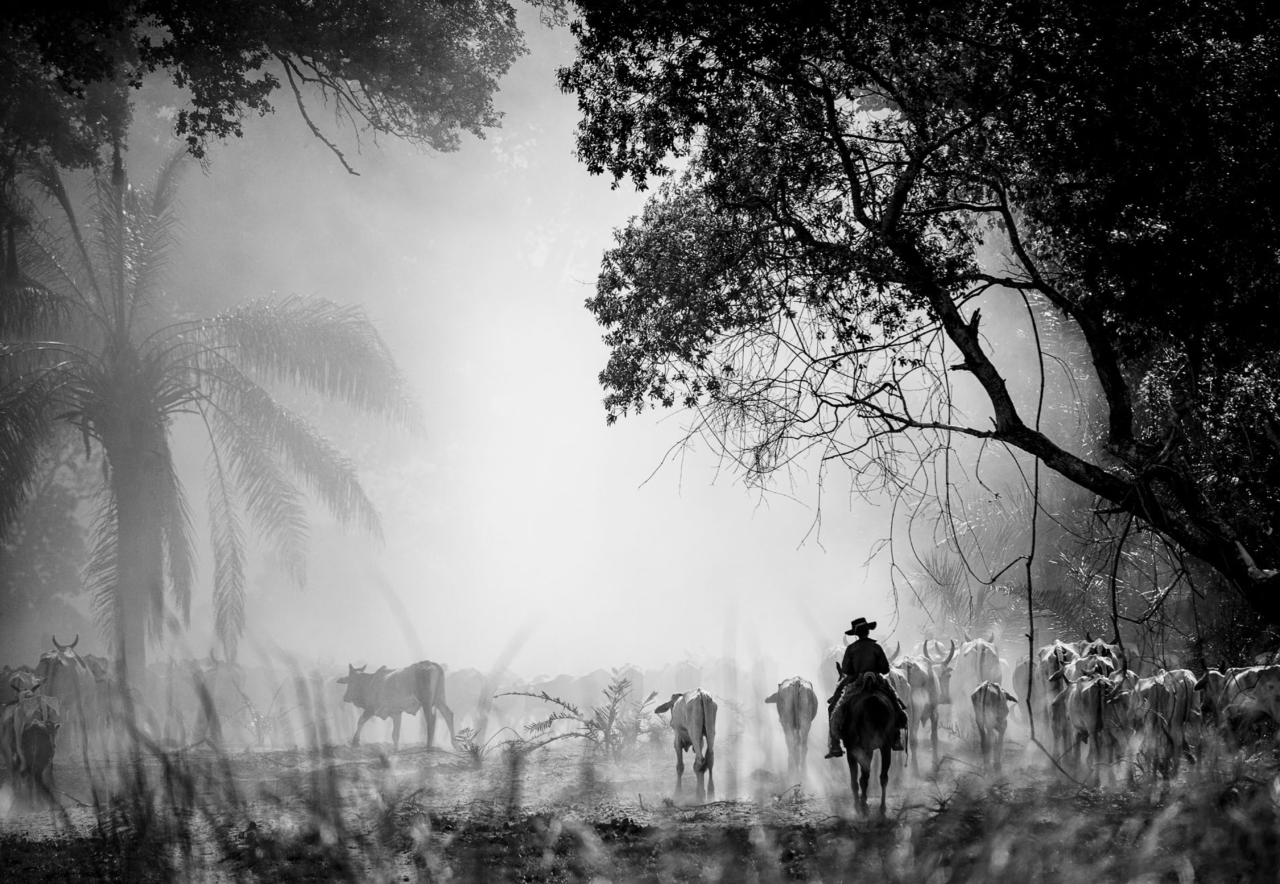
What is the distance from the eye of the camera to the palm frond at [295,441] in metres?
19.8

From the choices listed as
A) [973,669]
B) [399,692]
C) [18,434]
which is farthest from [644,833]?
[18,434]

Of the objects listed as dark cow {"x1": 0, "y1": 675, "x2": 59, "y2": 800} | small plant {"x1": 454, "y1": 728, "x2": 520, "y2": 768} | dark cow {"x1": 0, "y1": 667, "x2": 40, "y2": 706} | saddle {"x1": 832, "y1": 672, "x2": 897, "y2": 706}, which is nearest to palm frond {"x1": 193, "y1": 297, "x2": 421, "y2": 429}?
dark cow {"x1": 0, "y1": 667, "x2": 40, "y2": 706}

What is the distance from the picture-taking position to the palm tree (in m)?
17.3

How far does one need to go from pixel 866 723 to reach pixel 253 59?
958 cm

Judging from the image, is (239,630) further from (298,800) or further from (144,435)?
(298,800)

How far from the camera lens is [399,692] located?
54.7 feet

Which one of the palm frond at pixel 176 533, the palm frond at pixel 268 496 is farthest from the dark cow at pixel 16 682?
the palm frond at pixel 268 496

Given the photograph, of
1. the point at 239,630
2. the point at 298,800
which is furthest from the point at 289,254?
the point at 298,800

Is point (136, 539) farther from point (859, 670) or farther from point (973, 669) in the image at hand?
point (973, 669)

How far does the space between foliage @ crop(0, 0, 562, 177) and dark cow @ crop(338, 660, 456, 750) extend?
8.73 m

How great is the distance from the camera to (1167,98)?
252 inches

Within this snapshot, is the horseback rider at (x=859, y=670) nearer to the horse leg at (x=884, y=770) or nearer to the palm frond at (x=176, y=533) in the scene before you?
the horse leg at (x=884, y=770)

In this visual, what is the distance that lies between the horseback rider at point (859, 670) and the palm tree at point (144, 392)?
502 inches

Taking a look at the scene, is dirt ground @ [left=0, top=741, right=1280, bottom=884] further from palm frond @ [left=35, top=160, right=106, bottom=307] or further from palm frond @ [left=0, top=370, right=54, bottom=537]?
palm frond @ [left=35, top=160, right=106, bottom=307]
